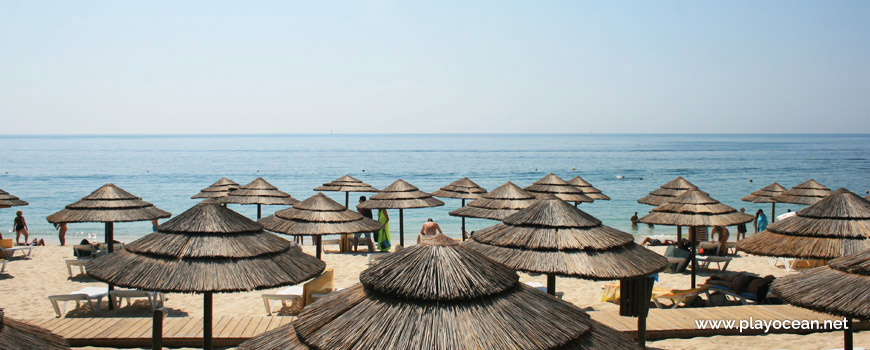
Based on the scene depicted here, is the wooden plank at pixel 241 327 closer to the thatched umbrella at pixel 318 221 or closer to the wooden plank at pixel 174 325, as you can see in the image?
the wooden plank at pixel 174 325

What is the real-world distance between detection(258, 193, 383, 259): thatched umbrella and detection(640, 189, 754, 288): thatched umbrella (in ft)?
19.6

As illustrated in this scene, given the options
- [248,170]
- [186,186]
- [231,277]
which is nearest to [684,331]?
[231,277]

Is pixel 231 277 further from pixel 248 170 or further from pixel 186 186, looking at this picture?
pixel 248 170

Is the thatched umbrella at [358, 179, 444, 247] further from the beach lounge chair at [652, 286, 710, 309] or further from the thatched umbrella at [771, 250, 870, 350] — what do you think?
the thatched umbrella at [771, 250, 870, 350]

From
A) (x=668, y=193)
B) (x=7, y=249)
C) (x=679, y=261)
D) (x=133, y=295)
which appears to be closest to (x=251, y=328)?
(x=133, y=295)

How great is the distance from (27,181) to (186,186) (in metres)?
16.2

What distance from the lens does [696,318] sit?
846 cm

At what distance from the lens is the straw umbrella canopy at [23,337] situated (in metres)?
2.93

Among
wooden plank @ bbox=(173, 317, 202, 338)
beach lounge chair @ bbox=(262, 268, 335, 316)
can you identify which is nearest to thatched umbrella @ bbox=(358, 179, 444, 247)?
beach lounge chair @ bbox=(262, 268, 335, 316)

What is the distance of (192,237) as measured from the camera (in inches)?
233

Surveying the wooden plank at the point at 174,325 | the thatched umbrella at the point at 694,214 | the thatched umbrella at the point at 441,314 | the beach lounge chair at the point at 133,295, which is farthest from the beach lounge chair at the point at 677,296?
the beach lounge chair at the point at 133,295

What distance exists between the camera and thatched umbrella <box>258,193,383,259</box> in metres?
11.0

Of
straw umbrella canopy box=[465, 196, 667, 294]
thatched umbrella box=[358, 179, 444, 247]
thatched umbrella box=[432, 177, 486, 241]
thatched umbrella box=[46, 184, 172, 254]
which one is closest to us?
straw umbrella canopy box=[465, 196, 667, 294]

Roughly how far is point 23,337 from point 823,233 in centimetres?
874
